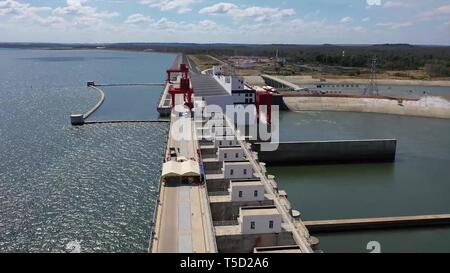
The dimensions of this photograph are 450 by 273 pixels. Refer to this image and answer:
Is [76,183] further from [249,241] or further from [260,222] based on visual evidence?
[260,222]

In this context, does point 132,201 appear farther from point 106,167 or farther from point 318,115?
point 318,115

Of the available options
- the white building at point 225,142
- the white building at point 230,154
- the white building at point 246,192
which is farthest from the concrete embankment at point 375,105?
the white building at point 246,192

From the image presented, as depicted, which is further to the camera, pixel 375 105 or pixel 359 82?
pixel 359 82

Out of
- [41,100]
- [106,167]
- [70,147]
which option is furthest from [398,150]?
[41,100]

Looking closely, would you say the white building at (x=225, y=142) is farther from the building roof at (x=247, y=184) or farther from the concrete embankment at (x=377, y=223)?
the concrete embankment at (x=377, y=223)

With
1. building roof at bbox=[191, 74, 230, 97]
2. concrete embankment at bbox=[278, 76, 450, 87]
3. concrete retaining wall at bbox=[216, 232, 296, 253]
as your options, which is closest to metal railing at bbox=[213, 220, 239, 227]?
concrete retaining wall at bbox=[216, 232, 296, 253]

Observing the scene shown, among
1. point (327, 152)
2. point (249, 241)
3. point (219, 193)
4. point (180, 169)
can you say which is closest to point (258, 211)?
point (249, 241)
